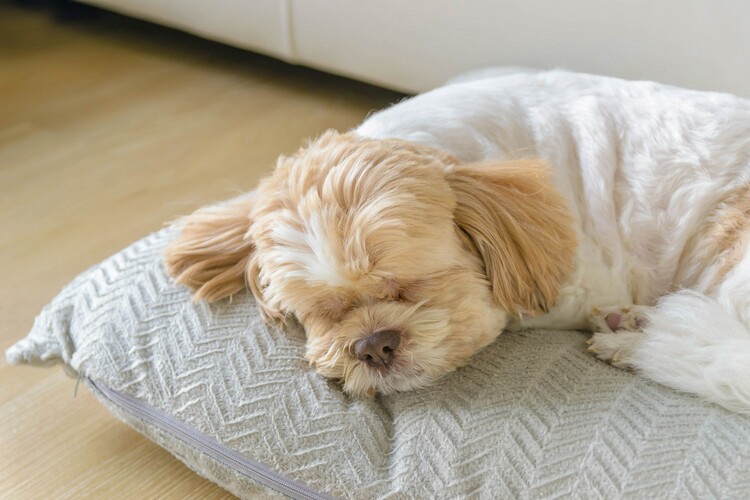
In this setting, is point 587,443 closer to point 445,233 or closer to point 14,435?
point 445,233

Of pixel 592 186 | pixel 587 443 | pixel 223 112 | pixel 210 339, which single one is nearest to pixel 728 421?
pixel 587 443

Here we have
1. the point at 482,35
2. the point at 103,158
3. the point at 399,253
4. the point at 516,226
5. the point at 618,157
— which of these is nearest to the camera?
the point at 399,253

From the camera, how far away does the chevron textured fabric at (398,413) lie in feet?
4.74

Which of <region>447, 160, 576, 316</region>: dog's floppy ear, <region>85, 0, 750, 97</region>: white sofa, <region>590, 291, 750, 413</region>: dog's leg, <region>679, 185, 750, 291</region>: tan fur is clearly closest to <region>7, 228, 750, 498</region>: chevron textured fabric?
<region>590, 291, 750, 413</region>: dog's leg

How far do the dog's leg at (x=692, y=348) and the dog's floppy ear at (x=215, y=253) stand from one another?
2.71 ft

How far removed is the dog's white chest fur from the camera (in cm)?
186

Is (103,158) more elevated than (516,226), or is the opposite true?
(516,226)

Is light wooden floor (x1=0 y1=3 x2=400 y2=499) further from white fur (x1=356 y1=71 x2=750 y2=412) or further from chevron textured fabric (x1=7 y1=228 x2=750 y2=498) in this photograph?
white fur (x1=356 y1=71 x2=750 y2=412)

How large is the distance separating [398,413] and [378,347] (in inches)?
6.2

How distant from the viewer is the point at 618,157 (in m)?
1.96

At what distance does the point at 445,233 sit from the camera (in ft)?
5.29

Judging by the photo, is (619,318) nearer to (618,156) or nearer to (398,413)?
(618,156)

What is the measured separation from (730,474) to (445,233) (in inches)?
26.8

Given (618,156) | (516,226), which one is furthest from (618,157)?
(516,226)
